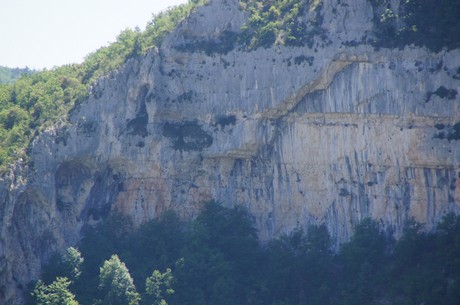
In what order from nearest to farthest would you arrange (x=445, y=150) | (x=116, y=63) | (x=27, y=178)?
(x=445, y=150)
(x=27, y=178)
(x=116, y=63)

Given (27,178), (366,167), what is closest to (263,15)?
(366,167)

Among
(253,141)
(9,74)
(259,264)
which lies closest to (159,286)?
(259,264)

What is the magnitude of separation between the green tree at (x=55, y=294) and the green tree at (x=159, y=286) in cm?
495

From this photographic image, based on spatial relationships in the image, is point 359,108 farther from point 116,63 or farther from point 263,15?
point 116,63

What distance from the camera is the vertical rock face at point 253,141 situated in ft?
246

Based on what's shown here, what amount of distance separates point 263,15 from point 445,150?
17251 millimetres

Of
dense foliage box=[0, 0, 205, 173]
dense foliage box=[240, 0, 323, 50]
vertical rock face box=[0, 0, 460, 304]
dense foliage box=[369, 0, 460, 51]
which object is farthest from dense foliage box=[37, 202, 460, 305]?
dense foliage box=[240, 0, 323, 50]

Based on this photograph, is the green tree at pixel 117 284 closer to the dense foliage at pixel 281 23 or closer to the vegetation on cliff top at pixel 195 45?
the vegetation on cliff top at pixel 195 45

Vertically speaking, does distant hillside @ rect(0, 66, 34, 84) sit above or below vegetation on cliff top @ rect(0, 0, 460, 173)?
above

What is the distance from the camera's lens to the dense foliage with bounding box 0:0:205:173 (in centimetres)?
8394

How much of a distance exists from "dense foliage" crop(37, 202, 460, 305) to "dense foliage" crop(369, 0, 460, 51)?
37.1ft

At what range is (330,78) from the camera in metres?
77.9

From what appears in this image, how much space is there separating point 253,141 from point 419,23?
44.9ft

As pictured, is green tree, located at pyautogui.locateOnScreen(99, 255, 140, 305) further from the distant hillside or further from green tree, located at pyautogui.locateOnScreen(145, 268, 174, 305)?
the distant hillside
